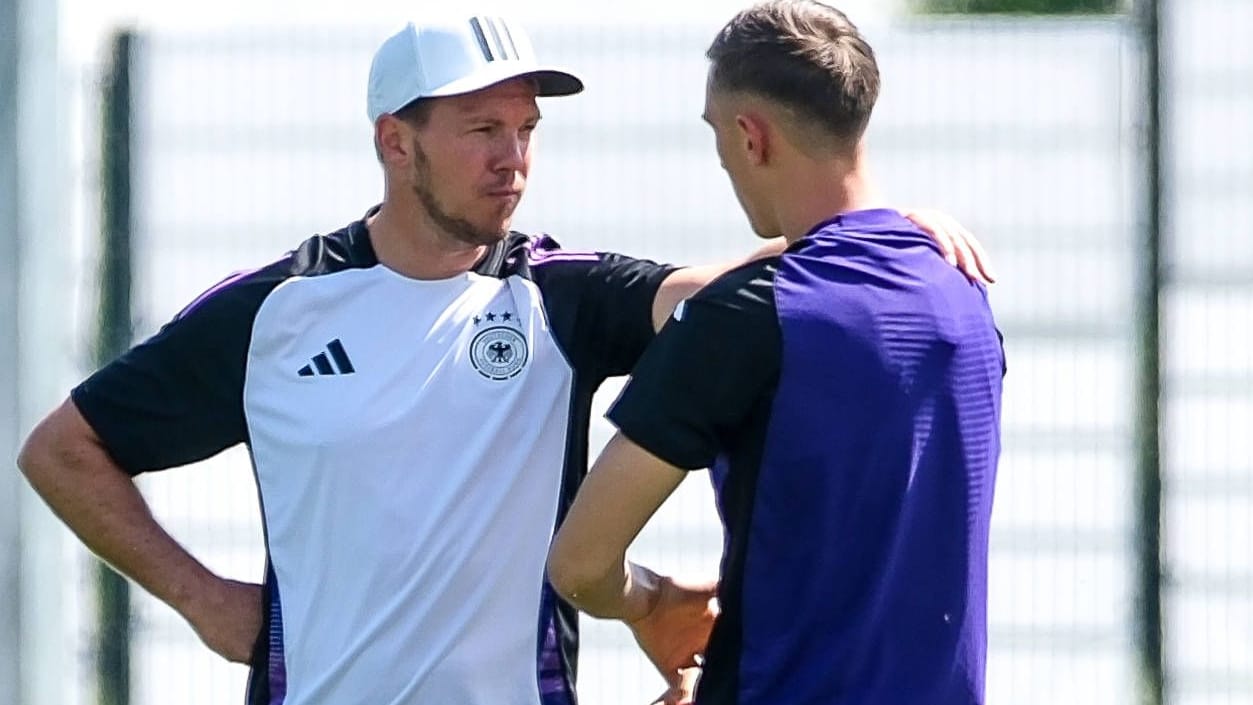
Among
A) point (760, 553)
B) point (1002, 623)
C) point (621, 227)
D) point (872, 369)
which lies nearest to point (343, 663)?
point (760, 553)

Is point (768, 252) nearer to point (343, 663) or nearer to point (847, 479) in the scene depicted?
point (847, 479)

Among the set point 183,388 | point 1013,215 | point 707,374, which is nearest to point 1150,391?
point 1013,215

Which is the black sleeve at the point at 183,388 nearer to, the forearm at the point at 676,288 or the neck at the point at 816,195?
the forearm at the point at 676,288

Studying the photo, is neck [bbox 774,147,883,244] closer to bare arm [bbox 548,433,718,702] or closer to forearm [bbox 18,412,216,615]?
bare arm [bbox 548,433,718,702]

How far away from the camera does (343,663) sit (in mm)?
3287

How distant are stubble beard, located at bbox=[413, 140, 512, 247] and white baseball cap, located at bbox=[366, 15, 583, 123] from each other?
100 millimetres

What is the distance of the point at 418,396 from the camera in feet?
10.8

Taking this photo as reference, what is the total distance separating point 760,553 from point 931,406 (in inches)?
11.5

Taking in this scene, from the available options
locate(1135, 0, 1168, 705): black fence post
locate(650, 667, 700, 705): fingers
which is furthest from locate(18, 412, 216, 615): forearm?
locate(1135, 0, 1168, 705): black fence post

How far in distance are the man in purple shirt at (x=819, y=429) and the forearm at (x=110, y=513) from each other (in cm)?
88

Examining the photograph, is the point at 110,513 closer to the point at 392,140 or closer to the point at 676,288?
the point at 392,140

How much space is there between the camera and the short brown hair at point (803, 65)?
2902 mm

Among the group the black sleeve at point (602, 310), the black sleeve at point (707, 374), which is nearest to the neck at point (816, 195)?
the black sleeve at point (707, 374)

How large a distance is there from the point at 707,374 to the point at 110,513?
1.25 metres
